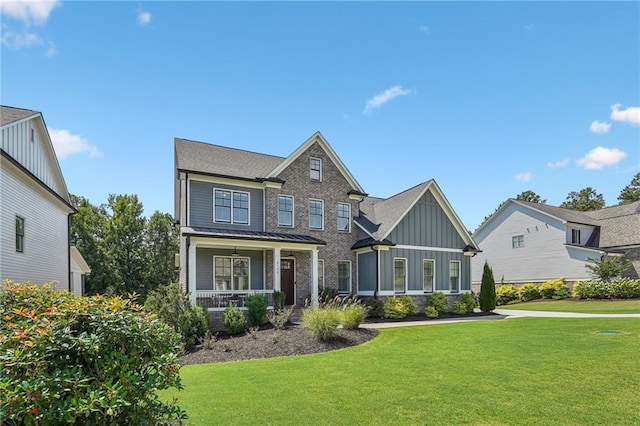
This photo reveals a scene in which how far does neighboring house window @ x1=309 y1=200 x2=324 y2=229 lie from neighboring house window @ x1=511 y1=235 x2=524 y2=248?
70.9 ft

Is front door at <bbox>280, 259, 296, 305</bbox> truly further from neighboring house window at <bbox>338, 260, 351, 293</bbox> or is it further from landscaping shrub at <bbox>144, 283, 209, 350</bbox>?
landscaping shrub at <bbox>144, 283, 209, 350</bbox>

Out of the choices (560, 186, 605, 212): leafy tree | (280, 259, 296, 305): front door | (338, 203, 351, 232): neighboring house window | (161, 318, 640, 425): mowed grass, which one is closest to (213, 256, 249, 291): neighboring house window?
(280, 259, 296, 305): front door

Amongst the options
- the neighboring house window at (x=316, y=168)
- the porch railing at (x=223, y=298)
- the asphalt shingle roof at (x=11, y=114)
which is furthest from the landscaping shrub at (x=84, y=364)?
the neighboring house window at (x=316, y=168)

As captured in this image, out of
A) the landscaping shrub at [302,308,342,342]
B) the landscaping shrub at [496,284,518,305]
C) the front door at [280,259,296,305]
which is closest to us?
the landscaping shrub at [302,308,342,342]

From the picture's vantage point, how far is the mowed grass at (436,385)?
555cm

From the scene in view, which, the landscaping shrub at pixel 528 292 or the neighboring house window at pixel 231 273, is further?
the landscaping shrub at pixel 528 292

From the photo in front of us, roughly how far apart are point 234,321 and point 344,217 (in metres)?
9.16

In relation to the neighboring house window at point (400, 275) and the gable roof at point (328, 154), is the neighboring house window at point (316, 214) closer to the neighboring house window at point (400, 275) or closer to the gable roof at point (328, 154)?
the gable roof at point (328, 154)

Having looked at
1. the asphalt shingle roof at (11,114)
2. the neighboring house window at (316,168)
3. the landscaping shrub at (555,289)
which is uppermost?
the asphalt shingle roof at (11,114)

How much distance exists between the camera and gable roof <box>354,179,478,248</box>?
20766 millimetres

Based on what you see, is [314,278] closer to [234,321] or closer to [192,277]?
[234,321]

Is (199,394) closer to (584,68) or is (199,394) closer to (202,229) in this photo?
(202,229)

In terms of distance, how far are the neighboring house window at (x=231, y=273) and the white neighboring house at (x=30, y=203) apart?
22.4 ft

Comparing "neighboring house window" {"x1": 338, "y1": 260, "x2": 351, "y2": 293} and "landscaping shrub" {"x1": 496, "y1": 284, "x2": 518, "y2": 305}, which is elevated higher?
"neighboring house window" {"x1": 338, "y1": 260, "x2": 351, "y2": 293}
